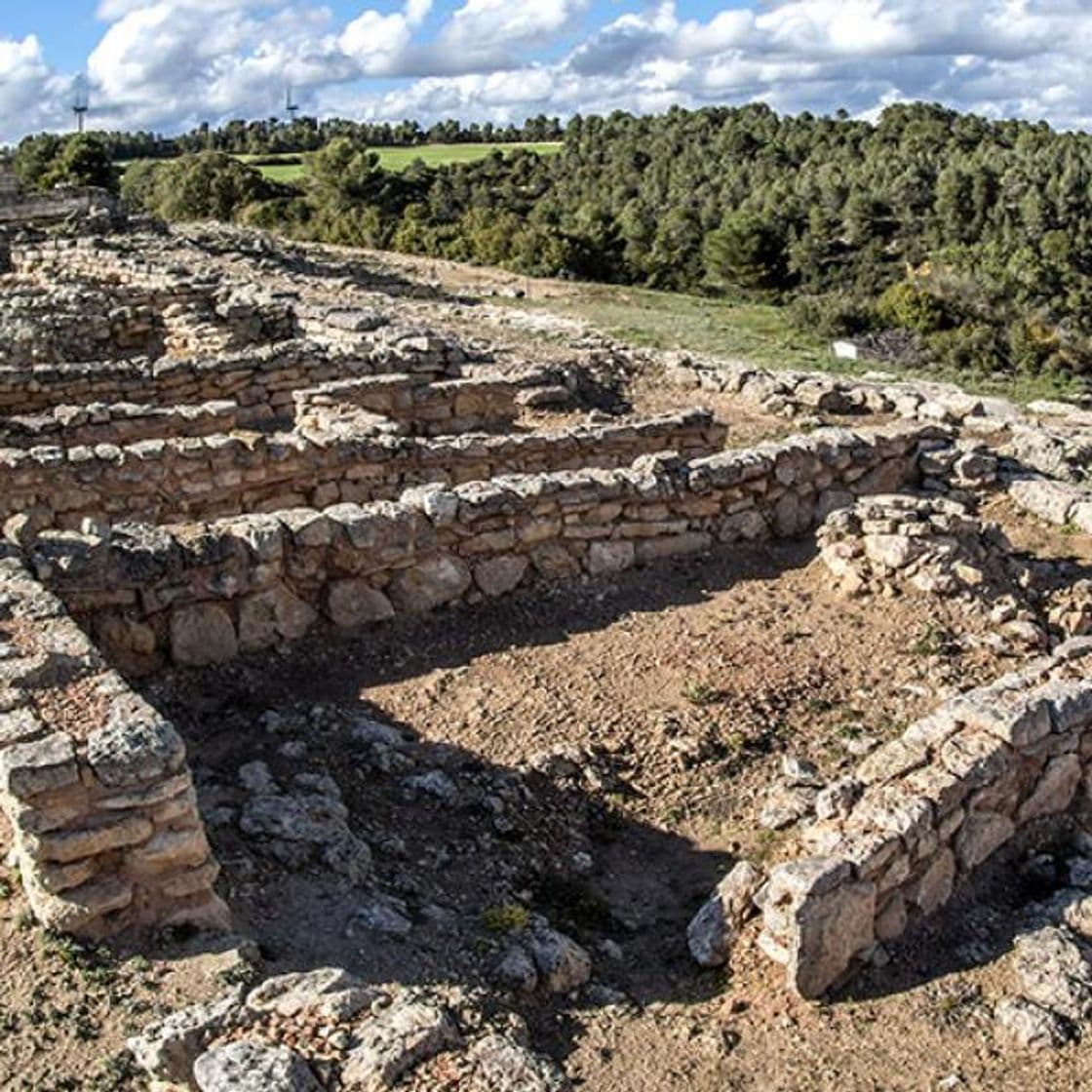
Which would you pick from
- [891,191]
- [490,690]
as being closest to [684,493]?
[490,690]

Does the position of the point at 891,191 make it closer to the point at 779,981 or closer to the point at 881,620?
the point at 881,620

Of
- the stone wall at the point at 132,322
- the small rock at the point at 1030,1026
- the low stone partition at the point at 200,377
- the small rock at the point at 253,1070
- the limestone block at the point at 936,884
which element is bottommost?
the small rock at the point at 1030,1026

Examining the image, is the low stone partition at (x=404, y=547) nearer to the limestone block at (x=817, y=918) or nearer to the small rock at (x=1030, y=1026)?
the limestone block at (x=817, y=918)

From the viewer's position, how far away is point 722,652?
8.84 metres

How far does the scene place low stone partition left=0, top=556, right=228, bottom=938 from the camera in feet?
16.8

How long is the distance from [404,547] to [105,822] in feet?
13.6

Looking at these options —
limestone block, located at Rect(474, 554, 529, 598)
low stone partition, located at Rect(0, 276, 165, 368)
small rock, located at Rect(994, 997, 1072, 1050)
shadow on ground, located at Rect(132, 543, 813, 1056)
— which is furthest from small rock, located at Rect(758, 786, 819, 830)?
low stone partition, located at Rect(0, 276, 165, 368)

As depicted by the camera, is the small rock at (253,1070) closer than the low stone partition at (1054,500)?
Yes

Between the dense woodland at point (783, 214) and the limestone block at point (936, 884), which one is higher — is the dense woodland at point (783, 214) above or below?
above

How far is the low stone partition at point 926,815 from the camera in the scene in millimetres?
5562

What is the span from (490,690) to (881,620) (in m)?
2.96

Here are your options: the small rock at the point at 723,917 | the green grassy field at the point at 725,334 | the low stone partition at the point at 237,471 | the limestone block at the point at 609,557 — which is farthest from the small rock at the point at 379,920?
the green grassy field at the point at 725,334

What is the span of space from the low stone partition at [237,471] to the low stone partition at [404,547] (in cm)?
215

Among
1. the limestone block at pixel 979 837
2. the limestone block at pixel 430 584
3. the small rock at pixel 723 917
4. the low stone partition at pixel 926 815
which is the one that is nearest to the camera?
the low stone partition at pixel 926 815
